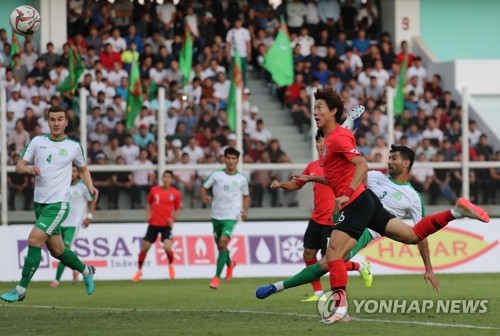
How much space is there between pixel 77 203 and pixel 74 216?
240 mm

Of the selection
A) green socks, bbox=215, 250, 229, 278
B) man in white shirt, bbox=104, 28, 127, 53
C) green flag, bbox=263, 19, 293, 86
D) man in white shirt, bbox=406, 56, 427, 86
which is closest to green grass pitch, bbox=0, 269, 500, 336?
green socks, bbox=215, 250, 229, 278

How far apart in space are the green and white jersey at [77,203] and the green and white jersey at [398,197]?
8.21 meters

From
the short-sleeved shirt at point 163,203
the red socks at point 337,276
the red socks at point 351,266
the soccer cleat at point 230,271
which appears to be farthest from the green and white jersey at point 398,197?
the short-sleeved shirt at point 163,203

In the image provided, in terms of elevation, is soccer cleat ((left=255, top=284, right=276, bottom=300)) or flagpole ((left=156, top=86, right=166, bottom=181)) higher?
flagpole ((left=156, top=86, right=166, bottom=181))

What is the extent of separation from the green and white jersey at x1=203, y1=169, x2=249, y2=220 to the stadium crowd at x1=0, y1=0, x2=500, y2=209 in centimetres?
221

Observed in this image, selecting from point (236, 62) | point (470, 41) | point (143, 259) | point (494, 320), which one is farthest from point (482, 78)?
point (494, 320)

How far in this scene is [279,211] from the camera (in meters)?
24.1

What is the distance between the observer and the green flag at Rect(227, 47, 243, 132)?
2408 centimetres

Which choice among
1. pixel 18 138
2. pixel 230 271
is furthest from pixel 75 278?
pixel 18 138

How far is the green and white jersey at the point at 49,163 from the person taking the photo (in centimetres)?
1469

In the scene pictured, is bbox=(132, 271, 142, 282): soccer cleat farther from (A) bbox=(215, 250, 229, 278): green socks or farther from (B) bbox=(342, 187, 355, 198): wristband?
(B) bbox=(342, 187, 355, 198): wristband

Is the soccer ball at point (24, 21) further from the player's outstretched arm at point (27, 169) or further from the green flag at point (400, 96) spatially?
the green flag at point (400, 96)

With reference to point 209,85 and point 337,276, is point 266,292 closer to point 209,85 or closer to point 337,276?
point 337,276

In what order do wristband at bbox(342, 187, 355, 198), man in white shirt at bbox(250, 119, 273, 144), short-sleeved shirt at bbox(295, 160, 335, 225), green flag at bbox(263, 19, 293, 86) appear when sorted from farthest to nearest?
green flag at bbox(263, 19, 293, 86)
man in white shirt at bbox(250, 119, 273, 144)
short-sleeved shirt at bbox(295, 160, 335, 225)
wristband at bbox(342, 187, 355, 198)
